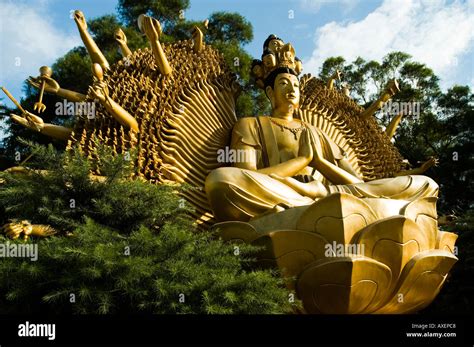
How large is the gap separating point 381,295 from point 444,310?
2003mm

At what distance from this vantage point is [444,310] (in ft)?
21.5

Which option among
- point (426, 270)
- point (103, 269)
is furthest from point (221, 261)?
point (426, 270)

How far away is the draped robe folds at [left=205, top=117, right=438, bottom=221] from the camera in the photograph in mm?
5172

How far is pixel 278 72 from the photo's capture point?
6.75 meters

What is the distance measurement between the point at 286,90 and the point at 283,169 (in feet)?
3.97

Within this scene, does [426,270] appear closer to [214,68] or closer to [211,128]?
[211,128]

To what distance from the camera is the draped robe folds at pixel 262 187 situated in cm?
517

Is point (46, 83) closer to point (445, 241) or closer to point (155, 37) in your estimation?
point (155, 37)

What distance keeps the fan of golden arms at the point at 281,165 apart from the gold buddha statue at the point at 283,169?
0.01 m

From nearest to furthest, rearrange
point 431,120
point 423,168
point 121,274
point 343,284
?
point 121,274 < point 343,284 < point 423,168 < point 431,120

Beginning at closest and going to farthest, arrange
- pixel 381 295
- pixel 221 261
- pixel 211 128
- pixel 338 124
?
pixel 221 261 < pixel 381 295 < pixel 211 128 < pixel 338 124

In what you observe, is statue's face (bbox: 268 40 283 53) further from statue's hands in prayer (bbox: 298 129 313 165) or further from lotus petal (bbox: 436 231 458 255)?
lotus petal (bbox: 436 231 458 255)

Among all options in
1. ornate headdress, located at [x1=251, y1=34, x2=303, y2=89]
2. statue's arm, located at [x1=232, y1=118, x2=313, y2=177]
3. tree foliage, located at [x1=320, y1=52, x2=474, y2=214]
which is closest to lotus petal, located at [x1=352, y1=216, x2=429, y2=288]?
statue's arm, located at [x1=232, y1=118, x2=313, y2=177]

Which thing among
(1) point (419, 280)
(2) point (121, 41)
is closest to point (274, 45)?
(2) point (121, 41)
